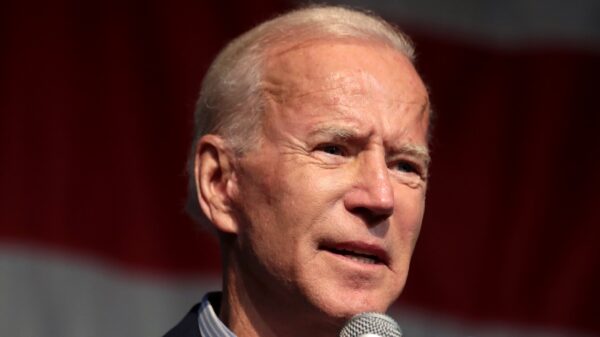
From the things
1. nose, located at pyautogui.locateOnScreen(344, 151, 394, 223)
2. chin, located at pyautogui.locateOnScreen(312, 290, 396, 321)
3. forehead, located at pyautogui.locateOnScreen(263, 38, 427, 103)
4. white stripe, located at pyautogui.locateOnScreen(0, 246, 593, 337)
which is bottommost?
white stripe, located at pyautogui.locateOnScreen(0, 246, 593, 337)

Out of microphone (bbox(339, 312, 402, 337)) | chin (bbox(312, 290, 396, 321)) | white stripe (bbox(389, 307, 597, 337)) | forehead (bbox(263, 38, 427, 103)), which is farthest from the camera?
white stripe (bbox(389, 307, 597, 337))

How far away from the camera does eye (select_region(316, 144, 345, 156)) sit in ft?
8.30

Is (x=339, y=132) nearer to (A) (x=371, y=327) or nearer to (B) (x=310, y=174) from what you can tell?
(B) (x=310, y=174)

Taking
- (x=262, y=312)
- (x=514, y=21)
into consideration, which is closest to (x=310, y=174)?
(x=262, y=312)

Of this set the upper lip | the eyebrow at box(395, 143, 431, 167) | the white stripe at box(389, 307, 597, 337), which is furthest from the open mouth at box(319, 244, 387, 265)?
the white stripe at box(389, 307, 597, 337)

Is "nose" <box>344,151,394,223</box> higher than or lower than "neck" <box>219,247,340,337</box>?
higher

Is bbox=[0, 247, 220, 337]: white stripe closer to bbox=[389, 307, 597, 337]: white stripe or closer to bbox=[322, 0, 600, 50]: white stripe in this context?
bbox=[389, 307, 597, 337]: white stripe

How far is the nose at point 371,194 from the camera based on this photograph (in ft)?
8.04

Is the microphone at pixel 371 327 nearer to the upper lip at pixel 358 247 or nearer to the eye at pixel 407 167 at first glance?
the upper lip at pixel 358 247

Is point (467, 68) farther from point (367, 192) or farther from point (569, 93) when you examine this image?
point (367, 192)

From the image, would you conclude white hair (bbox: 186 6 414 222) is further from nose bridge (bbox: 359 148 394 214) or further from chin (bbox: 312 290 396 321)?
chin (bbox: 312 290 396 321)

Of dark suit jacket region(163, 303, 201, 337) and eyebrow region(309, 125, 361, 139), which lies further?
dark suit jacket region(163, 303, 201, 337)

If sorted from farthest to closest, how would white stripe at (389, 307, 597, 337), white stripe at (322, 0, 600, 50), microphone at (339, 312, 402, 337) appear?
white stripe at (322, 0, 600, 50)
white stripe at (389, 307, 597, 337)
microphone at (339, 312, 402, 337)

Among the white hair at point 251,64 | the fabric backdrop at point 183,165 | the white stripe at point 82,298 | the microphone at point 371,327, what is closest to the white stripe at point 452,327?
the fabric backdrop at point 183,165
